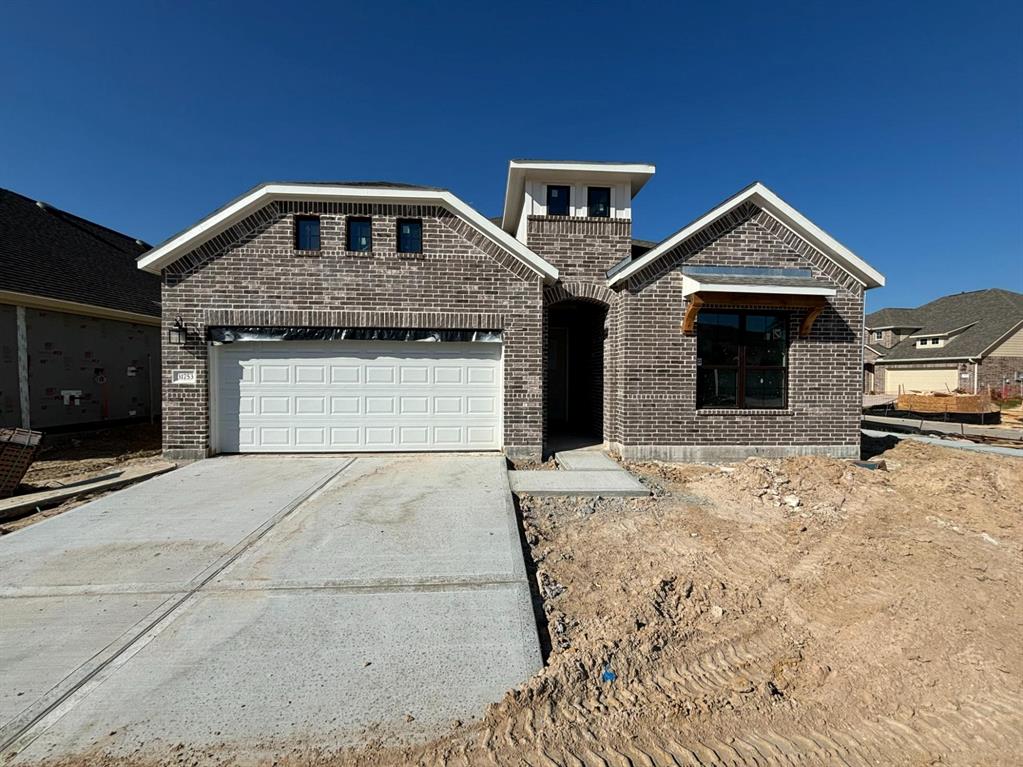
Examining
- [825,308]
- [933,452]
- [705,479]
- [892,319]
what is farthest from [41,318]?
[892,319]

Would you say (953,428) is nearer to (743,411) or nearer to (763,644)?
(743,411)

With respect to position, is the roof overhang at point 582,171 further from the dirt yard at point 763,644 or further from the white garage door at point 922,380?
the white garage door at point 922,380

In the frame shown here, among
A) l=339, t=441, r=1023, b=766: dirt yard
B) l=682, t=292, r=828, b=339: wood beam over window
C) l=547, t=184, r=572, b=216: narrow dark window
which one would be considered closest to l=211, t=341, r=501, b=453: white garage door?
l=339, t=441, r=1023, b=766: dirt yard

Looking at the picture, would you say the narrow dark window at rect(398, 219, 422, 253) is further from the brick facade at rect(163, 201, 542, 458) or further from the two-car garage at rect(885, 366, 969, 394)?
the two-car garage at rect(885, 366, 969, 394)

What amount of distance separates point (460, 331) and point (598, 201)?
4751 mm

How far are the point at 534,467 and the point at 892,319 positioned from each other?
42863 millimetres

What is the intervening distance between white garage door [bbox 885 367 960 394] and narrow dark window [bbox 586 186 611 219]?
30713mm

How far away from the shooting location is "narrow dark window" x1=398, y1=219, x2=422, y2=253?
8812 millimetres

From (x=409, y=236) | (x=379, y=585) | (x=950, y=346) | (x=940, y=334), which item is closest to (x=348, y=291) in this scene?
(x=409, y=236)

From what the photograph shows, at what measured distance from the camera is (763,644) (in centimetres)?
321

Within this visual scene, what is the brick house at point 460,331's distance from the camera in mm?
8484

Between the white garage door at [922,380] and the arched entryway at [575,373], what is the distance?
29395 millimetres

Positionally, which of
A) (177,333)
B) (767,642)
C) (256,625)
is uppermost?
(177,333)

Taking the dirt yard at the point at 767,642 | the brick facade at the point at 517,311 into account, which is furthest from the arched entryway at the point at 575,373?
the dirt yard at the point at 767,642
